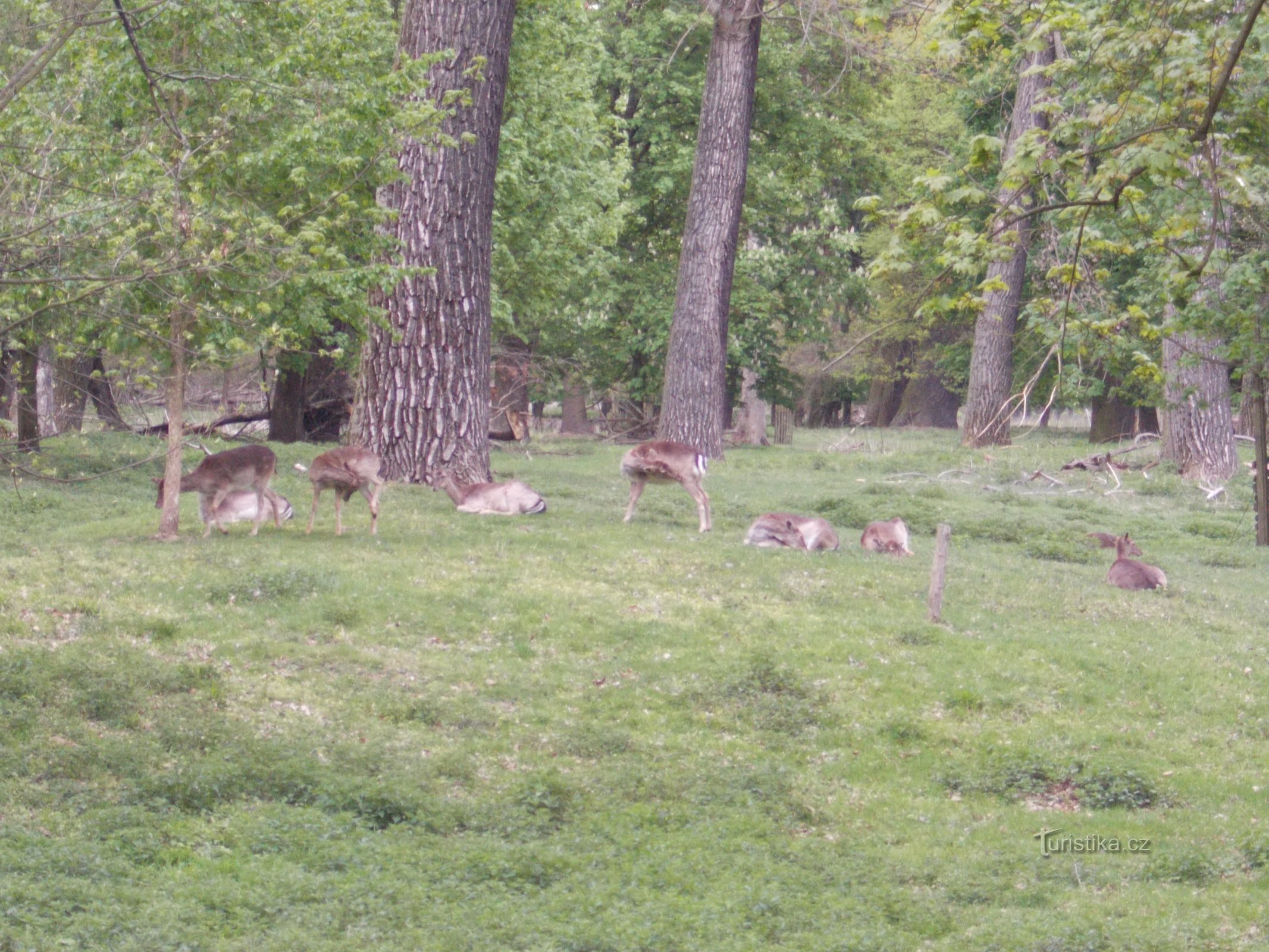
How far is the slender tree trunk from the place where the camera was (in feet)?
48.2

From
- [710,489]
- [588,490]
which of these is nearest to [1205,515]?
[710,489]

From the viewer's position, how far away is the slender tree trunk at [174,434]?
1470 centimetres

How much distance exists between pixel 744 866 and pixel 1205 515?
19.3m

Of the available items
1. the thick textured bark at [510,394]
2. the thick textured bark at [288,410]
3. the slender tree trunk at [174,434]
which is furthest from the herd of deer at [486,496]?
the thick textured bark at [510,394]

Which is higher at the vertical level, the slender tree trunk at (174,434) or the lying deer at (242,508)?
the slender tree trunk at (174,434)

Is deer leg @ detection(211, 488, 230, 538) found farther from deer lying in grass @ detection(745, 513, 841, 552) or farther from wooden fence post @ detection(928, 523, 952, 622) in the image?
wooden fence post @ detection(928, 523, 952, 622)

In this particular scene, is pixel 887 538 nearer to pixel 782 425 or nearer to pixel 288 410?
pixel 288 410

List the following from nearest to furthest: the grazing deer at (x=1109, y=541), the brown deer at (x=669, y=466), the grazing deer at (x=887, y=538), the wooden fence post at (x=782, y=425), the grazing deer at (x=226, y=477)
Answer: the grazing deer at (x=226, y=477) → the grazing deer at (x=887, y=538) → the brown deer at (x=669, y=466) → the grazing deer at (x=1109, y=541) → the wooden fence post at (x=782, y=425)

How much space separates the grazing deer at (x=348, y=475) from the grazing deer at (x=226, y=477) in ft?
2.01

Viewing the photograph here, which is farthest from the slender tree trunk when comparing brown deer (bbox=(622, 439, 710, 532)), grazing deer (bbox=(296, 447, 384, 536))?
brown deer (bbox=(622, 439, 710, 532))

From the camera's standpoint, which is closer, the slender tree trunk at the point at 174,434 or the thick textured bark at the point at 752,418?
the slender tree trunk at the point at 174,434

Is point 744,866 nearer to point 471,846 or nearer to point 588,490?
point 471,846

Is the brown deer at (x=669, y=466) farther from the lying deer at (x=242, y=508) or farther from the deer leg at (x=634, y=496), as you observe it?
the lying deer at (x=242, y=508)

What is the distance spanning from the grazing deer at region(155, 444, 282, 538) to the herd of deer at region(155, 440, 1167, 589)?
10mm
